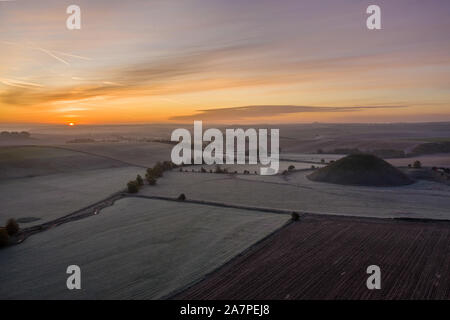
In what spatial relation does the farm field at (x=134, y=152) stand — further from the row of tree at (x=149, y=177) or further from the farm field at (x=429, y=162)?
the farm field at (x=429, y=162)

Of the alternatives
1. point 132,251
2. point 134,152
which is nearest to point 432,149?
point 134,152

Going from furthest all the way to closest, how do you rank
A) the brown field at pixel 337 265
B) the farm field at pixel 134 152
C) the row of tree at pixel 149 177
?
1. the farm field at pixel 134 152
2. the row of tree at pixel 149 177
3. the brown field at pixel 337 265

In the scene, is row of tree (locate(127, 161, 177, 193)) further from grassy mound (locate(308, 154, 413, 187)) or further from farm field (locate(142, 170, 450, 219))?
grassy mound (locate(308, 154, 413, 187))

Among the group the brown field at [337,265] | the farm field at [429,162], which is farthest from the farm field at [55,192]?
the farm field at [429,162]

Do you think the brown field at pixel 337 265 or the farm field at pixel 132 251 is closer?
the brown field at pixel 337 265

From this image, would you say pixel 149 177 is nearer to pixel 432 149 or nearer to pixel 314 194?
pixel 314 194

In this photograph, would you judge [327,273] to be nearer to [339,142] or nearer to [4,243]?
[4,243]
